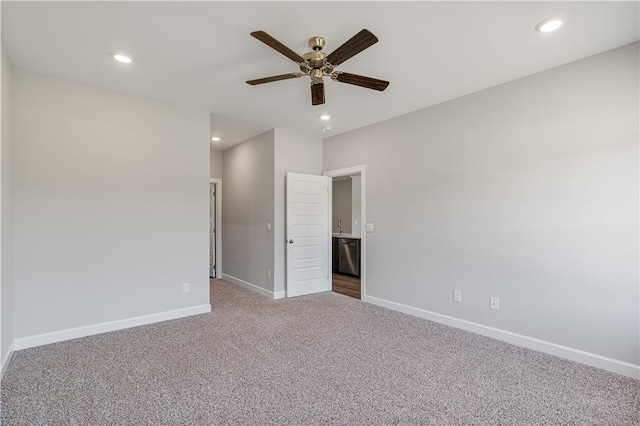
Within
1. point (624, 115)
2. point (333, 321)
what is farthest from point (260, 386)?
point (624, 115)

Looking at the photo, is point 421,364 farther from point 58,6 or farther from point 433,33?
point 58,6

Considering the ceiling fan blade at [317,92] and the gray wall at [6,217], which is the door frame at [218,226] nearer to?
the gray wall at [6,217]

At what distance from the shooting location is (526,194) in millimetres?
3180

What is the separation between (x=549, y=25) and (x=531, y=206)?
160cm

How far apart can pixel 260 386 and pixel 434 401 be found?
4.16 ft

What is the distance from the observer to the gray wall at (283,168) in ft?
16.3

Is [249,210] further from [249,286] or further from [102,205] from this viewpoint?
[102,205]

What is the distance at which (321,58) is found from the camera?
2359mm

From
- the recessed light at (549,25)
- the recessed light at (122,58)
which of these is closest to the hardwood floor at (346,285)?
the recessed light at (549,25)

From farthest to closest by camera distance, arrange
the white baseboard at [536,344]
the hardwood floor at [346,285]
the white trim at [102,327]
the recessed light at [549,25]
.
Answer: the hardwood floor at [346,285] < the white trim at [102,327] < the white baseboard at [536,344] < the recessed light at [549,25]

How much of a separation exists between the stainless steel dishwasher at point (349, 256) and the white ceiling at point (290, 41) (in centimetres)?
362

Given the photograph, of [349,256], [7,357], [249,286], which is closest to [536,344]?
[349,256]

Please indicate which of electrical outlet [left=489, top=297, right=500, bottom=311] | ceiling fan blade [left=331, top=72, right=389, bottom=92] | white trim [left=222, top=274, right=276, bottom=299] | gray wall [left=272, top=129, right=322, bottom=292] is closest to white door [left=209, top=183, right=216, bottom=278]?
white trim [left=222, top=274, right=276, bottom=299]

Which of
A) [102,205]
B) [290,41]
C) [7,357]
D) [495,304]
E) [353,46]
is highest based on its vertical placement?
[290,41]
